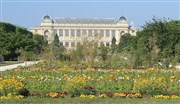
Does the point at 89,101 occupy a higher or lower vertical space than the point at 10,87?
lower


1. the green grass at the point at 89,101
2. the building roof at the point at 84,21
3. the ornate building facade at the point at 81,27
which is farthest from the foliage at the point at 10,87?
the building roof at the point at 84,21

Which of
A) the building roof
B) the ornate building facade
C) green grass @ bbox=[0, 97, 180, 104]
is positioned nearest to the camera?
green grass @ bbox=[0, 97, 180, 104]

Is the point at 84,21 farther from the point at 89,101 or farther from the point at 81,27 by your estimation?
the point at 89,101

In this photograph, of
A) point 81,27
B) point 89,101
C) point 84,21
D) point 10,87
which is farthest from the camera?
point 84,21

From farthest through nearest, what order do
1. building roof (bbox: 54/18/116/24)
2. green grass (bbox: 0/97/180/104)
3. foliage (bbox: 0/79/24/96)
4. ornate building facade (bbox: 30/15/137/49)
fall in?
building roof (bbox: 54/18/116/24) < ornate building facade (bbox: 30/15/137/49) < foliage (bbox: 0/79/24/96) < green grass (bbox: 0/97/180/104)

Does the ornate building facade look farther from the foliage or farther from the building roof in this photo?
the foliage

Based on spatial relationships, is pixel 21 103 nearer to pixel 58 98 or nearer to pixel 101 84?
pixel 58 98

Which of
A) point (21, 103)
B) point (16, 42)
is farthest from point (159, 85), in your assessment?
point (16, 42)

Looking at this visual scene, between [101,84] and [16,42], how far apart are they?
97.7ft

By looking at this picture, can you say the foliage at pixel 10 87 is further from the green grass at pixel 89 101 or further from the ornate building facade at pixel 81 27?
the ornate building facade at pixel 81 27

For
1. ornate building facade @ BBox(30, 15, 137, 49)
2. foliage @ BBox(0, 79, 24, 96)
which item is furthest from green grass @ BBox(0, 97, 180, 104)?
ornate building facade @ BBox(30, 15, 137, 49)

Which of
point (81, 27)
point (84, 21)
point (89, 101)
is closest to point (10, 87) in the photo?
point (89, 101)

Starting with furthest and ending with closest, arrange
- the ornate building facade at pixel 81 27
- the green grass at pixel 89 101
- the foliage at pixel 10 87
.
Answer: the ornate building facade at pixel 81 27, the foliage at pixel 10 87, the green grass at pixel 89 101

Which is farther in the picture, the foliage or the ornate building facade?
the ornate building facade
